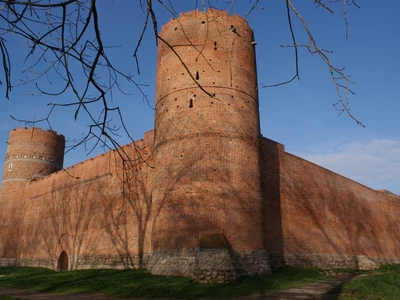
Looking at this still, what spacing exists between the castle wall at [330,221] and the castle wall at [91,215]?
6.82m

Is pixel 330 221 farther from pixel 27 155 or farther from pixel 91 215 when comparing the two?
pixel 27 155

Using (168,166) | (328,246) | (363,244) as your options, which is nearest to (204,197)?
(168,166)

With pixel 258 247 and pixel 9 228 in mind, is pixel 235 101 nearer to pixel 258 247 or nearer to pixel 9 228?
pixel 258 247

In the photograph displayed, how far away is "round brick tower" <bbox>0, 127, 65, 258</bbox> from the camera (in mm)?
28328

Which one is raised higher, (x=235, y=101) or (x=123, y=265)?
(x=235, y=101)

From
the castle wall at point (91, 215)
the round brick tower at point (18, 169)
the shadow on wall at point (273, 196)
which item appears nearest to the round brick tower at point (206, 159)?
the castle wall at point (91, 215)

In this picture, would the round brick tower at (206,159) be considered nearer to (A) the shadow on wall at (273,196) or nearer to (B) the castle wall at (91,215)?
(B) the castle wall at (91,215)

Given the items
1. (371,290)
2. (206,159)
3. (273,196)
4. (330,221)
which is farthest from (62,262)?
(371,290)

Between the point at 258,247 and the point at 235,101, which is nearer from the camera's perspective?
the point at 258,247

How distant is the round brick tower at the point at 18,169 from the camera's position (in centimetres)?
2833

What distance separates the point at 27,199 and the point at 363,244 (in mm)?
23282

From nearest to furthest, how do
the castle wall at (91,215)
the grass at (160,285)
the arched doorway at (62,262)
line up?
the grass at (160,285) < the castle wall at (91,215) < the arched doorway at (62,262)

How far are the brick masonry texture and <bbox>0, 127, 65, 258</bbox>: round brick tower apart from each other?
8.4 inches

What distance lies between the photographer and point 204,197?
13.4m
